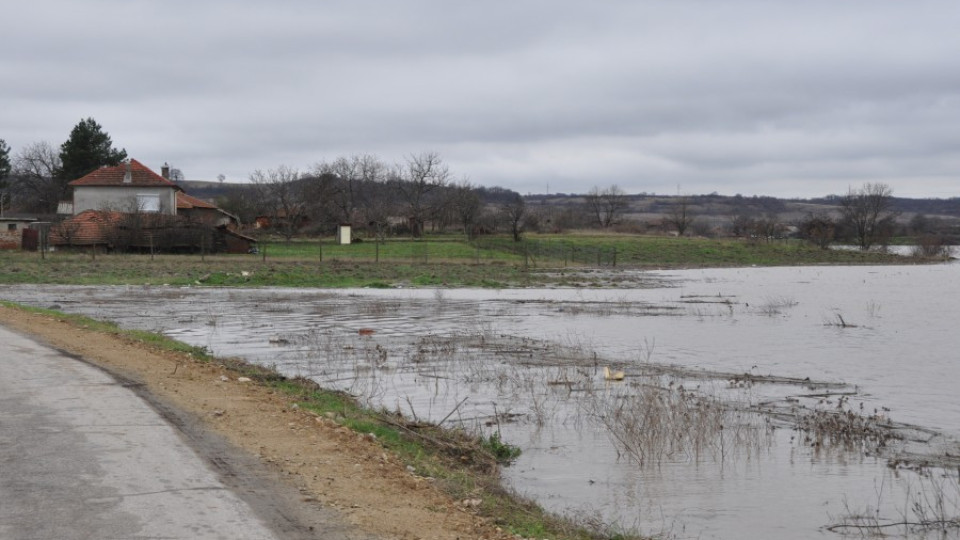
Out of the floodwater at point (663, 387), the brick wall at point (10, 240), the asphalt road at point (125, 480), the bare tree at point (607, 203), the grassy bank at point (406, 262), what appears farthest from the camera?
the bare tree at point (607, 203)

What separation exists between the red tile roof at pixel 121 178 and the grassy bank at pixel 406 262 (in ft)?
36.5

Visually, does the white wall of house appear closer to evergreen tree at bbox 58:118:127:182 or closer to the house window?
the house window

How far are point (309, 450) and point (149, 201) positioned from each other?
238 ft

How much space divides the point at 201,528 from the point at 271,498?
0.95 metres

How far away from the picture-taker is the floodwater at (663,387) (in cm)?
1014

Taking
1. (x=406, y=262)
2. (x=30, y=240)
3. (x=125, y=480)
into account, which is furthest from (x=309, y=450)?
(x=30, y=240)

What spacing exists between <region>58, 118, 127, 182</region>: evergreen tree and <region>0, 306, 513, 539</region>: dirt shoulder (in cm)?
8961

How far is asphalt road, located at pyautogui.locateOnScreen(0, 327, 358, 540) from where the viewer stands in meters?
6.87

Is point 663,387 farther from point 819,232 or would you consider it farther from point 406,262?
point 819,232

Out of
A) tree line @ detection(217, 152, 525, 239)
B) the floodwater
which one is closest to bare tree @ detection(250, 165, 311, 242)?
tree line @ detection(217, 152, 525, 239)

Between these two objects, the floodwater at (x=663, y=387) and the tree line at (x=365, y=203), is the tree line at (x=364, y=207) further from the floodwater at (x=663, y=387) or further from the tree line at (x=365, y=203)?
the floodwater at (x=663, y=387)

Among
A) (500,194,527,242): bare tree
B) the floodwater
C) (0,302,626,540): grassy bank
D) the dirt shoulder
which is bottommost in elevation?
the floodwater

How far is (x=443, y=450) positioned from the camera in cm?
1104

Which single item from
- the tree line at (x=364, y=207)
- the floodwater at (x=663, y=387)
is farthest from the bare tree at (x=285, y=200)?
the floodwater at (x=663, y=387)
